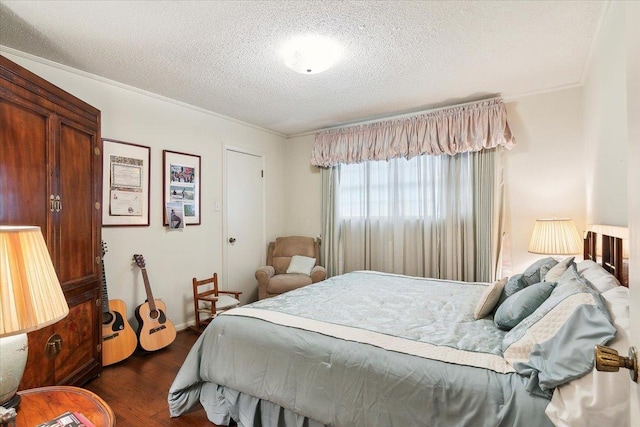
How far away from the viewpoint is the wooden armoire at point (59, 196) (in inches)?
69.1

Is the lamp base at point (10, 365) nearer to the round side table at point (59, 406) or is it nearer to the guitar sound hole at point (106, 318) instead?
the round side table at point (59, 406)

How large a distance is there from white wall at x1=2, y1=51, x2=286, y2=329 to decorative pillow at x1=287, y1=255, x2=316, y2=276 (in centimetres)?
90

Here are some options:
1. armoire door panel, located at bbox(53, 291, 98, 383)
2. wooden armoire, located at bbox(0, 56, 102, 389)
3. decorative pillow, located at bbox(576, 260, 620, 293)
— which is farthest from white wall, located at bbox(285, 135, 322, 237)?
decorative pillow, located at bbox(576, 260, 620, 293)

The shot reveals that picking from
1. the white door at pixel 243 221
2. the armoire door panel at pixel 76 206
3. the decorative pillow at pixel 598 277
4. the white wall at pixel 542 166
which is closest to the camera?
the decorative pillow at pixel 598 277

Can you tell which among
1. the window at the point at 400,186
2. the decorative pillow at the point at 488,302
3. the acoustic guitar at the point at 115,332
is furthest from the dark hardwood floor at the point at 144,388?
the window at the point at 400,186

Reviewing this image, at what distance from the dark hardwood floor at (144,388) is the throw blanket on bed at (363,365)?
13 centimetres

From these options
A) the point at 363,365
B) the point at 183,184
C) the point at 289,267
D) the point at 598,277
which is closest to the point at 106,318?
the point at 183,184

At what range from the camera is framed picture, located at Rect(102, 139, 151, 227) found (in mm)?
2887

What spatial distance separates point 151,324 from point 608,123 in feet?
12.6

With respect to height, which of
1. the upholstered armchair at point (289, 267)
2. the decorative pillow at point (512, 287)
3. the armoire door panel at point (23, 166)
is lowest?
the upholstered armchair at point (289, 267)

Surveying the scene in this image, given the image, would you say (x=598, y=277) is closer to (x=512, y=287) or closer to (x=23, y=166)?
(x=512, y=287)

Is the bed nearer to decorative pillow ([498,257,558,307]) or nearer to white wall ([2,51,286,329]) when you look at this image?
decorative pillow ([498,257,558,307])

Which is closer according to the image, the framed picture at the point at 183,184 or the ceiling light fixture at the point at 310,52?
the ceiling light fixture at the point at 310,52

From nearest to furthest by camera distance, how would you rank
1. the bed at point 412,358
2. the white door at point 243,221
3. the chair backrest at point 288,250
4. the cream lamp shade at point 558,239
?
the bed at point 412,358 < the cream lamp shade at point 558,239 < the white door at point 243,221 < the chair backrest at point 288,250
